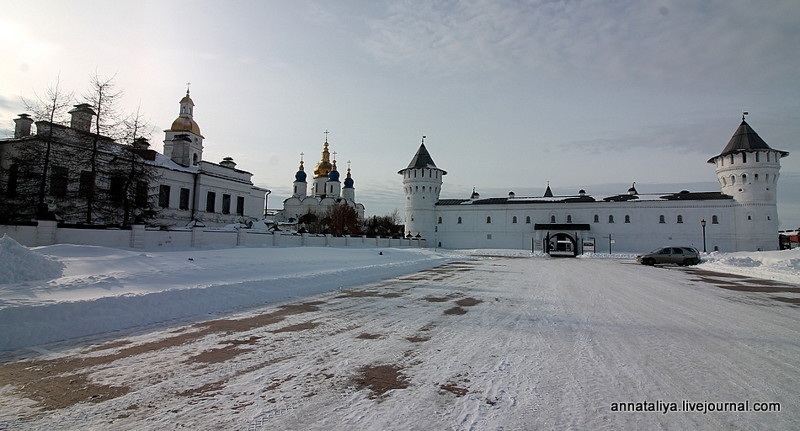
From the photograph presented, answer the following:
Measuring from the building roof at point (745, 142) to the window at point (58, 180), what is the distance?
65.4 metres

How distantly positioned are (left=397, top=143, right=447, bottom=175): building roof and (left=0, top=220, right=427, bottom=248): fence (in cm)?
3378

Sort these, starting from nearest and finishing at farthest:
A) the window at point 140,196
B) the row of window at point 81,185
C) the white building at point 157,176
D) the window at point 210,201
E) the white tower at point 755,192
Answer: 1. the row of window at point 81,185
2. the white building at point 157,176
3. the window at point 140,196
4. the window at point 210,201
5. the white tower at point 755,192

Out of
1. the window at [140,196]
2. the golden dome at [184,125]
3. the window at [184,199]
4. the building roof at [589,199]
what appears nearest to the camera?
the window at [140,196]

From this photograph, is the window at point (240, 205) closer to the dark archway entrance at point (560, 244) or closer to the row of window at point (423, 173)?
the row of window at point (423, 173)

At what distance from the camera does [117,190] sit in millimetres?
23578

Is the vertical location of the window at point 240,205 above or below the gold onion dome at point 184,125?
below

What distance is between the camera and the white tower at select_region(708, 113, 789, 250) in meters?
48.2

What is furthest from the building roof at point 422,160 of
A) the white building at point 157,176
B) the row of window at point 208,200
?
the row of window at point 208,200

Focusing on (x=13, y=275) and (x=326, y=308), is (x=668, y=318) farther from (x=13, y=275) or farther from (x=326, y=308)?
(x=13, y=275)

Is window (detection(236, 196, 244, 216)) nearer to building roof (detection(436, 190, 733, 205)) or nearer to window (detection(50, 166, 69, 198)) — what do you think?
window (detection(50, 166, 69, 198))

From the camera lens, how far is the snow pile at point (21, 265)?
29.4ft

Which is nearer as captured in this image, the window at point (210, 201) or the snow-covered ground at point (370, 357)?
the snow-covered ground at point (370, 357)

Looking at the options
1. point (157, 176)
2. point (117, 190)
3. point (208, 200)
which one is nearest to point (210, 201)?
point (208, 200)

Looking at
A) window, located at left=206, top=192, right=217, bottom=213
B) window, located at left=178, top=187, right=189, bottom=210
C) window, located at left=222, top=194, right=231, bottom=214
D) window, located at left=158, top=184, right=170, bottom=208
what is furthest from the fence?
window, located at left=222, top=194, right=231, bottom=214
